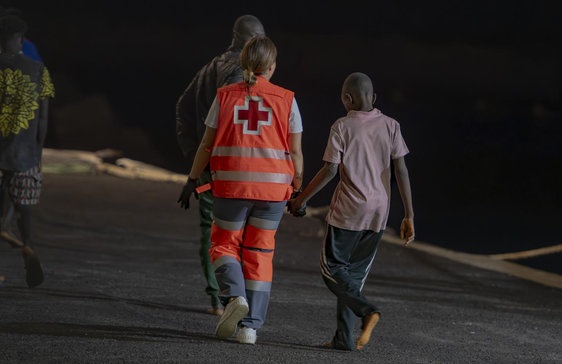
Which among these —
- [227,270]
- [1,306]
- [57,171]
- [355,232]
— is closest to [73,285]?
[1,306]

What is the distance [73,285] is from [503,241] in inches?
307

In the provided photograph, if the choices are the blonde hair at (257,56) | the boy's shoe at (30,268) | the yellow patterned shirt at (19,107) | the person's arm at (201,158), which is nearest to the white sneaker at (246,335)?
the person's arm at (201,158)

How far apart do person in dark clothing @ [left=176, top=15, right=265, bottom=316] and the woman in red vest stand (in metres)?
0.78

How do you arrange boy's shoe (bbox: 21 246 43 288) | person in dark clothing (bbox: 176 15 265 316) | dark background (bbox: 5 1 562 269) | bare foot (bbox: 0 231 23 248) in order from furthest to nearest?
dark background (bbox: 5 1 562 269) < bare foot (bbox: 0 231 23 248) < boy's shoe (bbox: 21 246 43 288) < person in dark clothing (bbox: 176 15 265 316)

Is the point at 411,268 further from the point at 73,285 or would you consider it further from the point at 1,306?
the point at 1,306

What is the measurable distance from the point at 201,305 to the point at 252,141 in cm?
187

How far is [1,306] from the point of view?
473 cm

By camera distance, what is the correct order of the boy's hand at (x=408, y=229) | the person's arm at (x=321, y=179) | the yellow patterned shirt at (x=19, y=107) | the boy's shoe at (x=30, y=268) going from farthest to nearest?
the boy's shoe at (x=30, y=268) < the yellow patterned shirt at (x=19, y=107) < the boy's hand at (x=408, y=229) < the person's arm at (x=321, y=179)

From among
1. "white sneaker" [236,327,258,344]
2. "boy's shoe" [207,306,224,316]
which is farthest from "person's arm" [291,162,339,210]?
"boy's shoe" [207,306,224,316]

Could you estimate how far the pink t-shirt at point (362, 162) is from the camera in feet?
12.9

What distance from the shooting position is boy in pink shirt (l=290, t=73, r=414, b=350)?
3932 millimetres

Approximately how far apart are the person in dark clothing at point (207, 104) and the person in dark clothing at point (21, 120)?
1.09 metres

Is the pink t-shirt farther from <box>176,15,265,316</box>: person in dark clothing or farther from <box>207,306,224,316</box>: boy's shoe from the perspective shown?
<box>207,306,224,316</box>: boy's shoe

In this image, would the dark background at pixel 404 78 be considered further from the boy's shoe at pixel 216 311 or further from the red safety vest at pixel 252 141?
the red safety vest at pixel 252 141
